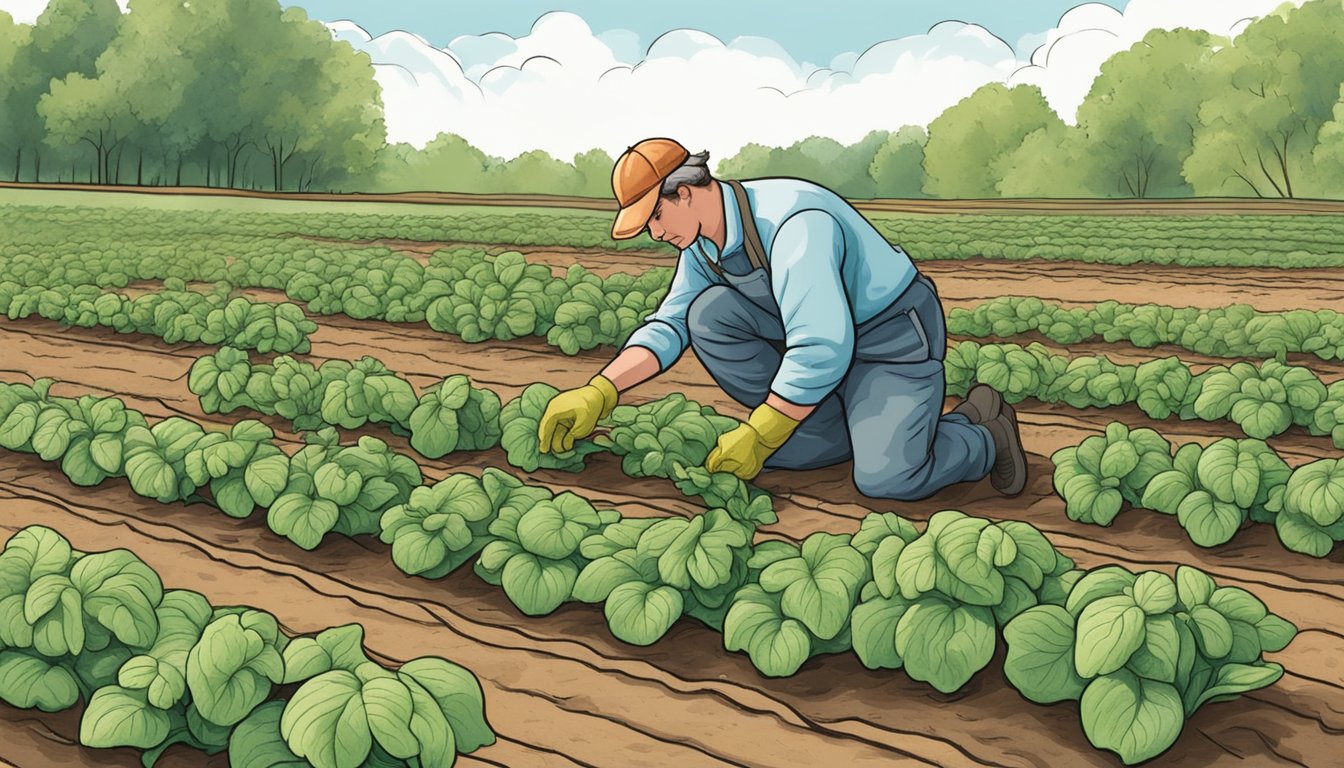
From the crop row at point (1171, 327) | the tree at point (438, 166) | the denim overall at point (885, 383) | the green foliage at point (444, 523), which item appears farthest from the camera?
the tree at point (438, 166)

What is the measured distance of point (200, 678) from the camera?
1.92 m

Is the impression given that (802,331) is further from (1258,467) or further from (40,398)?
(40,398)

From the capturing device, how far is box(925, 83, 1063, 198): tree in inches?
1567

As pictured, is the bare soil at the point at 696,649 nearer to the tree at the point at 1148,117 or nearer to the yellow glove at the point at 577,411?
the yellow glove at the point at 577,411

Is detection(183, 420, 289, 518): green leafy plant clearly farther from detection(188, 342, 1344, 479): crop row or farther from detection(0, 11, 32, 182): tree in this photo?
detection(0, 11, 32, 182): tree

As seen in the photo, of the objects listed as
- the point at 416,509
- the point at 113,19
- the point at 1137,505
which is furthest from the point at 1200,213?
the point at 113,19

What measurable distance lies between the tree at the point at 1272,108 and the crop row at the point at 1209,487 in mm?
30615

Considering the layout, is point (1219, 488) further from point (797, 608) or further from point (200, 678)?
point (200, 678)

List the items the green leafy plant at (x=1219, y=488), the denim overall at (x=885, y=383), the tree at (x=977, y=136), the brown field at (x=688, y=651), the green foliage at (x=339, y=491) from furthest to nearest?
the tree at (x=977, y=136) → the denim overall at (x=885, y=383) → the green leafy plant at (x=1219, y=488) → the green foliage at (x=339, y=491) → the brown field at (x=688, y=651)

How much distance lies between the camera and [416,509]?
302 centimetres

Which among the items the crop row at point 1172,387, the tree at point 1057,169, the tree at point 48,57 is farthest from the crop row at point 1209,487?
the tree at point 48,57

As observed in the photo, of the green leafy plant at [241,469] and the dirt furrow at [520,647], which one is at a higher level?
the green leafy plant at [241,469]

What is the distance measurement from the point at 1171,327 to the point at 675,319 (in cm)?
417

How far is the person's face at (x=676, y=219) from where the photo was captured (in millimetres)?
3285
